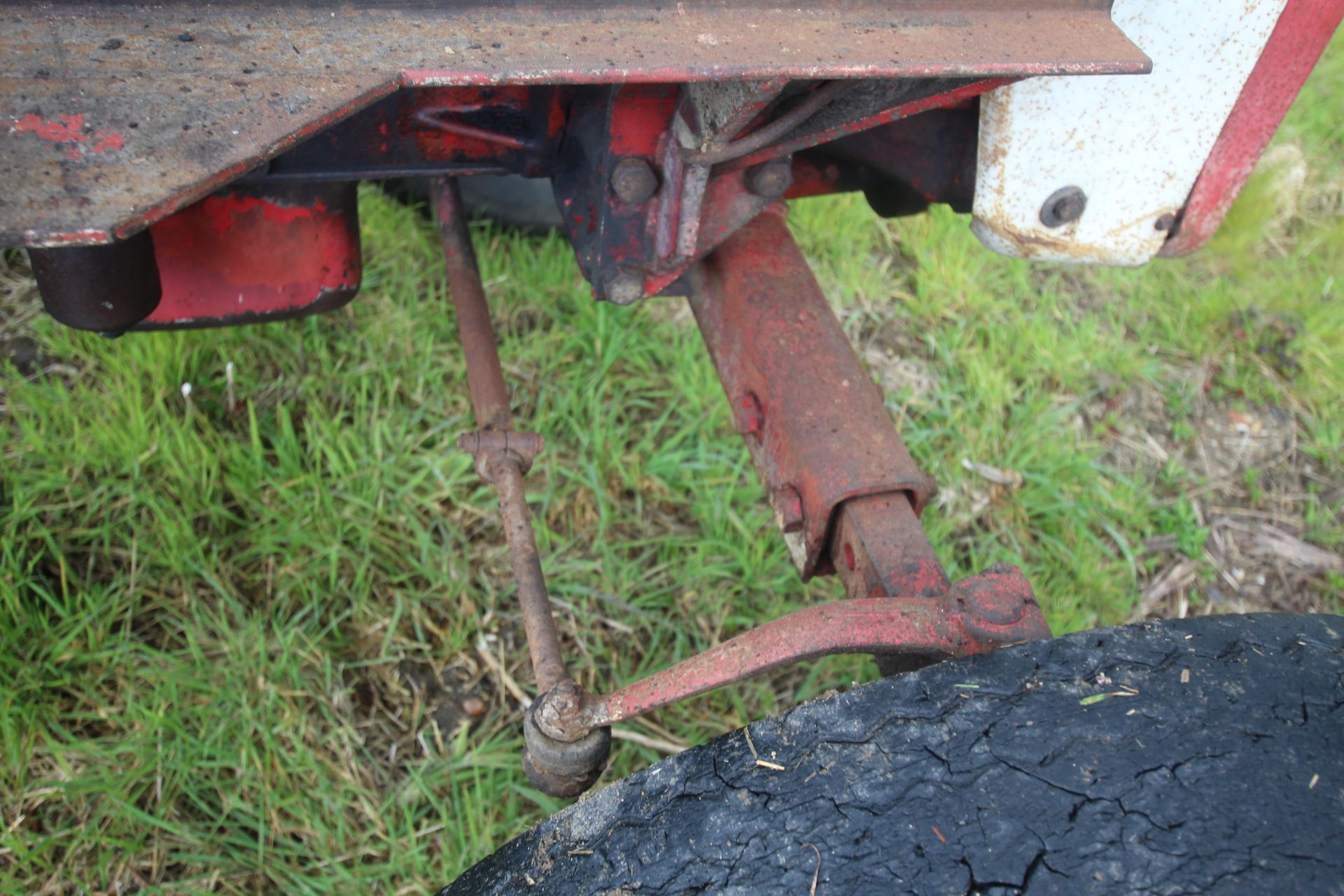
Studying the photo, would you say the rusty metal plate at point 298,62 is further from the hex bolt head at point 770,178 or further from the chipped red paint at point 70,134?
the hex bolt head at point 770,178

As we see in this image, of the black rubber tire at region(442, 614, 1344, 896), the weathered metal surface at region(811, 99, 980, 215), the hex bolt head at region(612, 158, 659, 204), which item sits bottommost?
the black rubber tire at region(442, 614, 1344, 896)

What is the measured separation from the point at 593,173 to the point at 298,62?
51cm

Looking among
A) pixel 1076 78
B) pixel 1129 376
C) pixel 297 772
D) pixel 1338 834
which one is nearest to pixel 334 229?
pixel 297 772

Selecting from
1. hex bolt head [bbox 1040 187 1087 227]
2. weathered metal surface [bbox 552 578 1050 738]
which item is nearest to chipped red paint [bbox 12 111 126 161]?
weathered metal surface [bbox 552 578 1050 738]

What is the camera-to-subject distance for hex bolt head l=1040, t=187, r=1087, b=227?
142 cm

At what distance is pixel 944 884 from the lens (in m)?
0.89

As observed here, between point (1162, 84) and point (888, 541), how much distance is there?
718 mm

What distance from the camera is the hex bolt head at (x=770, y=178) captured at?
53.3 inches

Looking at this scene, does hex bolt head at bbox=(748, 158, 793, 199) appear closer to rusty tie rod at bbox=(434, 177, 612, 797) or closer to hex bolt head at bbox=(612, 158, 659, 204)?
hex bolt head at bbox=(612, 158, 659, 204)

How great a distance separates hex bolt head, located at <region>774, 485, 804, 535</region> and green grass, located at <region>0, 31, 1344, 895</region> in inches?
24.4

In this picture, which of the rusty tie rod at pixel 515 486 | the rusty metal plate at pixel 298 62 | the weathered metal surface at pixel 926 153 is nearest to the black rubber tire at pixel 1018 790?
the rusty tie rod at pixel 515 486

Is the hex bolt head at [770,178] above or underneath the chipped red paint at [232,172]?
underneath

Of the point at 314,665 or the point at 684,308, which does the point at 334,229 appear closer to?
the point at 314,665

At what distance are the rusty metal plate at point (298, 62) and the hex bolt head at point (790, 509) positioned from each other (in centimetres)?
59
